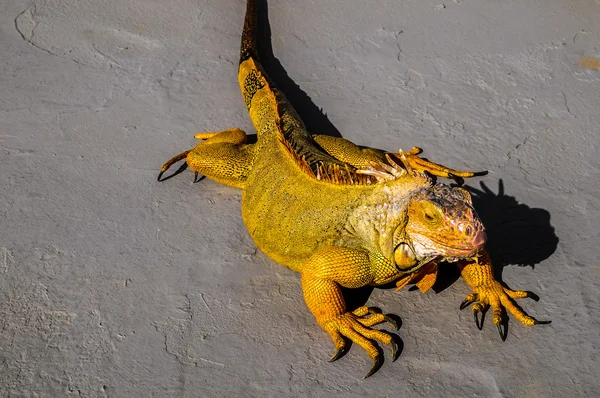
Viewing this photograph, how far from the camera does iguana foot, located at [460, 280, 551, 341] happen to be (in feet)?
11.1

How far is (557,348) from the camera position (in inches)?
130

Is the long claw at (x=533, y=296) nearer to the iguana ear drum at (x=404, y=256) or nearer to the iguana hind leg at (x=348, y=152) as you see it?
the iguana ear drum at (x=404, y=256)

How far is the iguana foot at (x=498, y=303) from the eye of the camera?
337 cm

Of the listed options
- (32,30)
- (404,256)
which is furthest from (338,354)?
(32,30)

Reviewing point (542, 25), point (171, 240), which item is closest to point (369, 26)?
point (542, 25)

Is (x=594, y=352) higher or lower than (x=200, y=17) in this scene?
higher

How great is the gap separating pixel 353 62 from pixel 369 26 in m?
0.46

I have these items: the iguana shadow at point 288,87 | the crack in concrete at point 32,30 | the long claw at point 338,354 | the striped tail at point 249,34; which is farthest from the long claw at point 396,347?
the crack in concrete at point 32,30

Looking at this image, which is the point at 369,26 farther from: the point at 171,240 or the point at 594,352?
the point at 594,352

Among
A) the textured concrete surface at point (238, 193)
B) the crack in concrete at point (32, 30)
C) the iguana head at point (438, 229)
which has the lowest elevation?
the crack in concrete at point (32, 30)

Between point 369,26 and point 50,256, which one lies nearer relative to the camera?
point 50,256

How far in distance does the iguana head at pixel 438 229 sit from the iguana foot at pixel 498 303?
43 cm

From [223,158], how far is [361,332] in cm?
Result: 133

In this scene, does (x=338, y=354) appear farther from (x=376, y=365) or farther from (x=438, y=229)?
(x=438, y=229)
